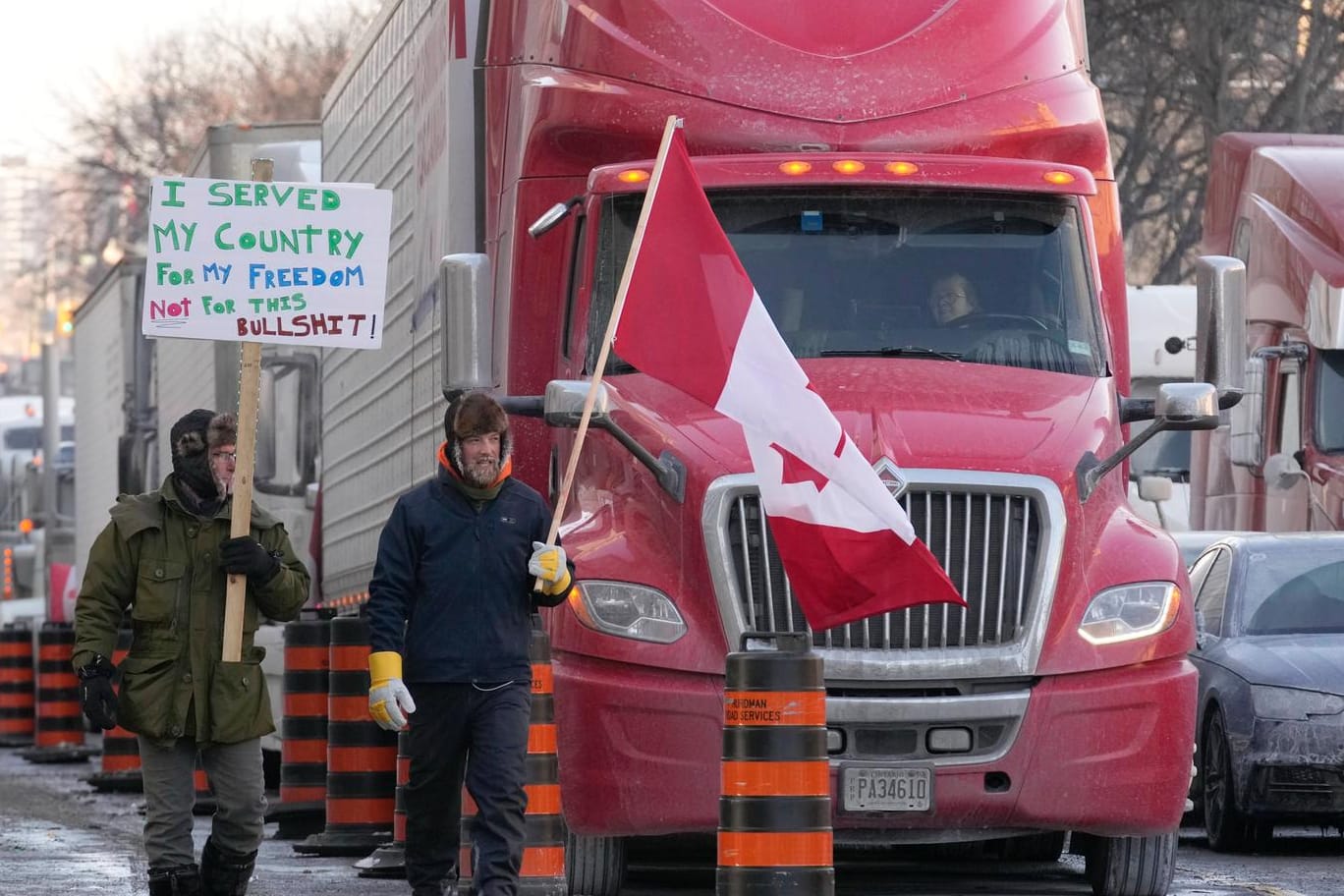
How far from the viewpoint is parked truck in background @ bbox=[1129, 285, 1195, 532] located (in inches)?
863

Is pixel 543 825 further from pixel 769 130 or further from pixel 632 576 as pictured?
pixel 769 130

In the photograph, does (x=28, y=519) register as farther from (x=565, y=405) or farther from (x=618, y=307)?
(x=618, y=307)

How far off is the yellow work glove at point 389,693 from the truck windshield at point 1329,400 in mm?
9260

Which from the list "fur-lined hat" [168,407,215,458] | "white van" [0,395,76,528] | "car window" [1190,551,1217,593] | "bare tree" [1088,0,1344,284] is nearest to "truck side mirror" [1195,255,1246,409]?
"fur-lined hat" [168,407,215,458]

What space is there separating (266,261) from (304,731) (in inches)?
214

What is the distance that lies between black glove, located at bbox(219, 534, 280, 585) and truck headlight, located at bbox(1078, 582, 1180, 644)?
9.02ft

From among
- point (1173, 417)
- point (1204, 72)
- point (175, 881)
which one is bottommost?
point (175, 881)

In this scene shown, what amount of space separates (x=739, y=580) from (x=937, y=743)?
2.80ft

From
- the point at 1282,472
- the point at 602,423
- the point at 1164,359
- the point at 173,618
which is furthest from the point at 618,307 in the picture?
the point at 1164,359

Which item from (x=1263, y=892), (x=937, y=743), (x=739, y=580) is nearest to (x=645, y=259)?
(x=739, y=580)

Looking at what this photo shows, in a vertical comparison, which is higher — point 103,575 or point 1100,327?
point 1100,327

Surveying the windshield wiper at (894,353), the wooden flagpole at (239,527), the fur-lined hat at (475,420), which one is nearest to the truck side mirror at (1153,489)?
the windshield wiper at (894,353)

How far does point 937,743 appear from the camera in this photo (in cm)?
982

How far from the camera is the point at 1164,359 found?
72.7 ft
